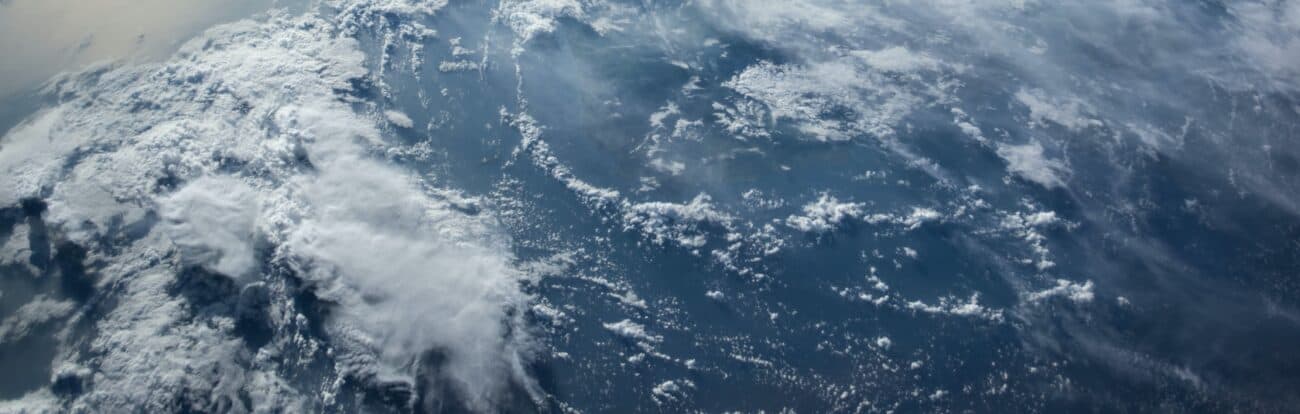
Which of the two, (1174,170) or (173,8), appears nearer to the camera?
(1174,170)

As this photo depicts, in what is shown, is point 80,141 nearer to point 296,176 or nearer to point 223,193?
point 223,193

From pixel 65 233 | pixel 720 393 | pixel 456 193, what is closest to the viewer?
pixel 720 393

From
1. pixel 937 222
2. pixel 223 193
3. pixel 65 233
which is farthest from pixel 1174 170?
pixel 65 233

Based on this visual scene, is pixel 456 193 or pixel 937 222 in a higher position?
pixel 456 193

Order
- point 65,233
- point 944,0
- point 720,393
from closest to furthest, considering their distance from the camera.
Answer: point 720,393
point 65,233
point 944,0

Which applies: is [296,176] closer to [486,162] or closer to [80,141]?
[486,162]

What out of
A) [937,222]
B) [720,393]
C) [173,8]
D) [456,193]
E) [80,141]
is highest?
[173,8]
